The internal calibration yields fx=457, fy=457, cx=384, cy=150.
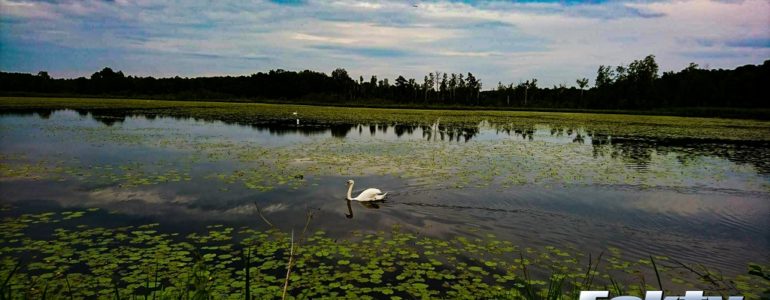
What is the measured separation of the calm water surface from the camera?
7.16 metres

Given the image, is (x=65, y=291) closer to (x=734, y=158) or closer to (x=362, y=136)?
(x=362, y=136)

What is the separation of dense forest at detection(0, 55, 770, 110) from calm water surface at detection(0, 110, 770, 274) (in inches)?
2340

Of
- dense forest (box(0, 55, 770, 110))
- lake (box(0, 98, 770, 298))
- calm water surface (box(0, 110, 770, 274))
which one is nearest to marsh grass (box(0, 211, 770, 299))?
lake (box(0, 98, 770, 298))

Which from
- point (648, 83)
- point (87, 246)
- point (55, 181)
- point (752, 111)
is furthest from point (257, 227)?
point (648, 83)

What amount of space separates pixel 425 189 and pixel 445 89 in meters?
81.8

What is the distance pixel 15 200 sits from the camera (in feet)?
25.7

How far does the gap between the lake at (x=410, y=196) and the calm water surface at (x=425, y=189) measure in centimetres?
4

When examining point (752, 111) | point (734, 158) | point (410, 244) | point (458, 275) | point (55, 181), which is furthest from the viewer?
point (752, 111)

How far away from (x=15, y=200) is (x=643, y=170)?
579 inches

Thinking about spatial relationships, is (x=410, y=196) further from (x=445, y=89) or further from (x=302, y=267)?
(x=445, y=89)

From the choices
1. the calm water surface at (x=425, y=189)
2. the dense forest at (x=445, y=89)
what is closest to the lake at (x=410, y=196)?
the calm water surface at (x=425, y=189)

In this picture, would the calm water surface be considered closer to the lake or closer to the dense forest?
the lake

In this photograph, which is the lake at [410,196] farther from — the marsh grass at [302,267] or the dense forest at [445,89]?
the dense forest at [445,89]

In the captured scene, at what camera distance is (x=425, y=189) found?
9789mm
